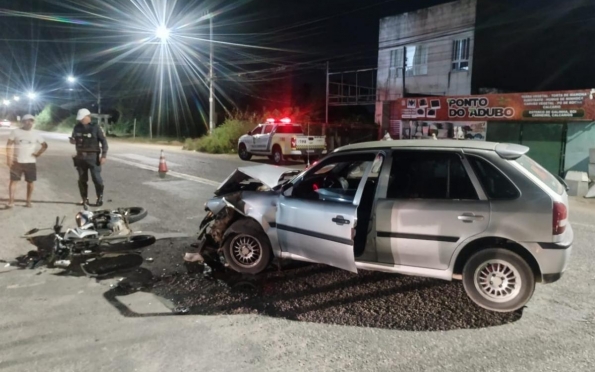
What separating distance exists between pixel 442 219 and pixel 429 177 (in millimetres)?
480

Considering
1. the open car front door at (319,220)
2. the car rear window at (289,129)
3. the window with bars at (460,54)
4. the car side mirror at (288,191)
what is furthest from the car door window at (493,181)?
the window with bars at (460,54)

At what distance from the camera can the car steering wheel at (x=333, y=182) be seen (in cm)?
613

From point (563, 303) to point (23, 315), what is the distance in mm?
5288

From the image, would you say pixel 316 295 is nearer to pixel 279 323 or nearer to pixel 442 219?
pixel 279 323

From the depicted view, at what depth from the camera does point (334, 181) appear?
20.3 ft

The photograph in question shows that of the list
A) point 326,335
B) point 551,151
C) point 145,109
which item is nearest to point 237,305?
point 326,335

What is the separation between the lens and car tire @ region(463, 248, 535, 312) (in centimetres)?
447

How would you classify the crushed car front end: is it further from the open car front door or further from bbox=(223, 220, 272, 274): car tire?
the open car front door

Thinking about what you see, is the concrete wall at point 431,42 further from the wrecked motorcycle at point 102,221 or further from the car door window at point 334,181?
the wrecked motorcycle at point 102,221

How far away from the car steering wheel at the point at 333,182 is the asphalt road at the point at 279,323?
1.06m

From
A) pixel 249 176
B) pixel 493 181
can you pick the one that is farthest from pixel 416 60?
pixel 493 181

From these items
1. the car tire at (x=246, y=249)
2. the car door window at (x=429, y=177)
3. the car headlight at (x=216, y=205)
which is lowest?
the car tire at (x=246, y=249)

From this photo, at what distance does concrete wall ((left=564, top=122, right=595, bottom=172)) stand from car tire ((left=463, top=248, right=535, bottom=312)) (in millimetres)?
12225

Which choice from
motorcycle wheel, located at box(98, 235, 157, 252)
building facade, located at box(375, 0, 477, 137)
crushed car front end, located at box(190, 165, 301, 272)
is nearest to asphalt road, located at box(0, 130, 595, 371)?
→ crushed car front end, located at box(190, 165, 301, 272)
